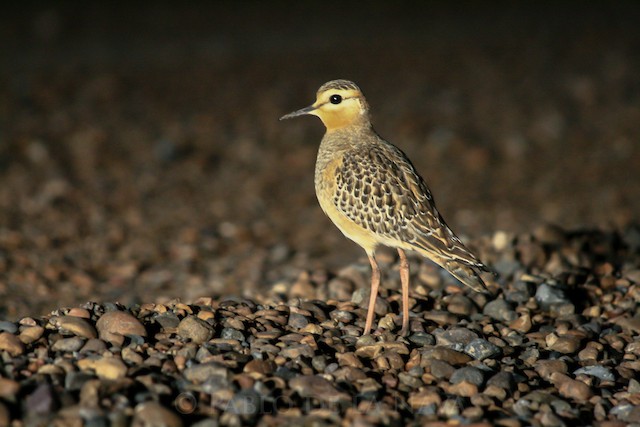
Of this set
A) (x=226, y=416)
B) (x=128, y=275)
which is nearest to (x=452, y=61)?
(x=128, y=275)

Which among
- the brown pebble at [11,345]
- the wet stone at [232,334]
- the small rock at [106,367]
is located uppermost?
the wet stone at [232,334]

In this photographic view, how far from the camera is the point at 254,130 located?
15.9 metres

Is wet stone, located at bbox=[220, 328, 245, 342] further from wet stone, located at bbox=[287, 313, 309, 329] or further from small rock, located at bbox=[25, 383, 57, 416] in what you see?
small rock, located at bbox=[25, 383, 57, 416]

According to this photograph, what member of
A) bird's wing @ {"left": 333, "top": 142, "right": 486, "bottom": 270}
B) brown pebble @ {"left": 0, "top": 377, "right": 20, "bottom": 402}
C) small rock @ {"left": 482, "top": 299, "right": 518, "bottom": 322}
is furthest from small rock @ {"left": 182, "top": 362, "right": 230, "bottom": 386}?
small rock @ {"left": 482, "top": 299, "right": 518, "bottom": 322}

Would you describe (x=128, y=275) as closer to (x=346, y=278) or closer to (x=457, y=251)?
(x=346, y=278)

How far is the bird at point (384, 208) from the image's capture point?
265 inches

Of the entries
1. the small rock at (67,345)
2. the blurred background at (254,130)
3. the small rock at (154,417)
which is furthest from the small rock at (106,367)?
the blurred background at (254,130)

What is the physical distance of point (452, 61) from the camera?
64.0 ft

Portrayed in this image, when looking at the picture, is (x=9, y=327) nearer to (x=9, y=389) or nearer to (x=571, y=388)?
(x=9, y=389)

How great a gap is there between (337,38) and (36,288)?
495 inches

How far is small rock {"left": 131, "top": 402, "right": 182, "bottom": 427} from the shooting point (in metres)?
4.88

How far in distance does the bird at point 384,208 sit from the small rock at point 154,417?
6.82 ft

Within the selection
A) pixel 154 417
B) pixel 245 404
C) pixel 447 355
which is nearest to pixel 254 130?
pixel 447 355

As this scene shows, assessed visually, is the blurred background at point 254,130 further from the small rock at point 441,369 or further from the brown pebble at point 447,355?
the small rock at point 441,369
